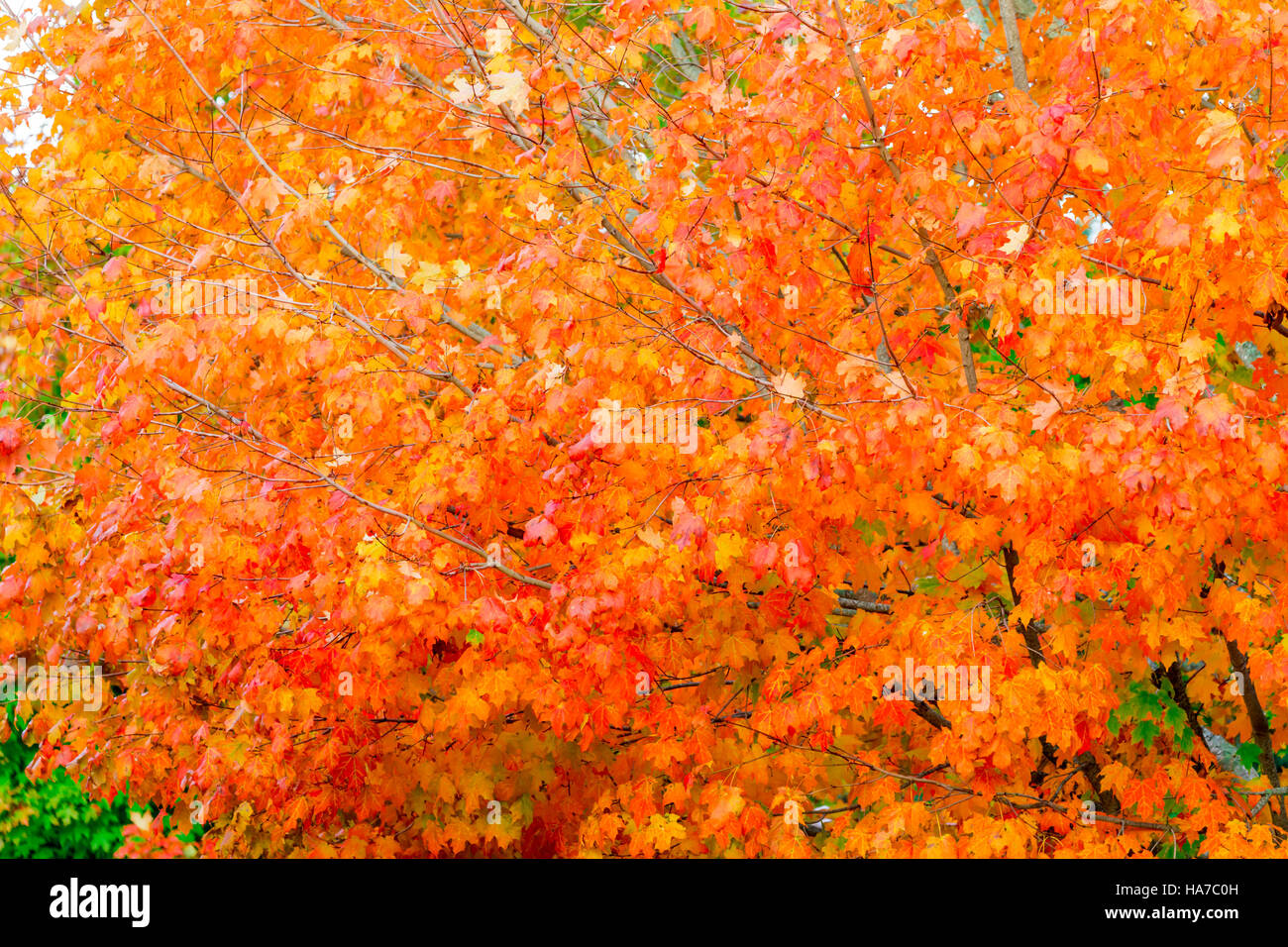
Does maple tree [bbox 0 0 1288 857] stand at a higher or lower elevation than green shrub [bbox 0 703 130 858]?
higher

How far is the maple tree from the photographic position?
5113 mm

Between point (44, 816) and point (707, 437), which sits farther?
point (44, 816)

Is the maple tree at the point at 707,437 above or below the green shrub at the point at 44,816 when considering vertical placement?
above

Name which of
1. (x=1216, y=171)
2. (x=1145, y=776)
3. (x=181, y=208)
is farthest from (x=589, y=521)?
(x=181, y=208)

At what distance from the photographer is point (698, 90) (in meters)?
5.74

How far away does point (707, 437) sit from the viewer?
19.0 feet

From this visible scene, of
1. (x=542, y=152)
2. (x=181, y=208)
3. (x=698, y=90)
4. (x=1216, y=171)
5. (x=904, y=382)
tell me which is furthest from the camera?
(x=181, y=208)

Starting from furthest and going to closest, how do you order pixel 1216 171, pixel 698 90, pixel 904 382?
pixel 698 90 → pixel 904 382 → pixel 1216 171

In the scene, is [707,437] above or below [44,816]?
above

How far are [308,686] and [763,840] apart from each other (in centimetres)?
258

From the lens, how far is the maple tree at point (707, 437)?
5113 mm

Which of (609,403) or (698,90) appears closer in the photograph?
(609,403)
